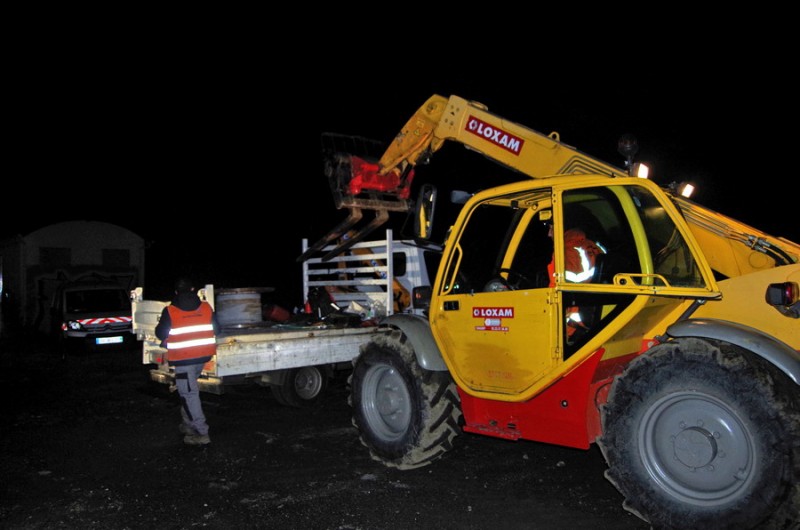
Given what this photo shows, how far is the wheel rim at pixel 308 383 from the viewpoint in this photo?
7.80 metres

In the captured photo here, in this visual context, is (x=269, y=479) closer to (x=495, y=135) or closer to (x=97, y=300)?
(x=495, y=135)

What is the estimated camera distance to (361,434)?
5.52m

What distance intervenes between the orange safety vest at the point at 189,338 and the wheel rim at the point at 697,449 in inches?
162

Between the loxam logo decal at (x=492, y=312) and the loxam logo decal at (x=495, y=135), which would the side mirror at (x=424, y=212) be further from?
the loxam logo decal at (x=495, y=135)

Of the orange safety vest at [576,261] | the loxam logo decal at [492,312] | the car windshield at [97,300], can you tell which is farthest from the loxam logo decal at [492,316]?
the car windshield at [97,300]

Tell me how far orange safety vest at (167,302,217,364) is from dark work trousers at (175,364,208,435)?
0.16 m

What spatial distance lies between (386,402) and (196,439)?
2.15 m

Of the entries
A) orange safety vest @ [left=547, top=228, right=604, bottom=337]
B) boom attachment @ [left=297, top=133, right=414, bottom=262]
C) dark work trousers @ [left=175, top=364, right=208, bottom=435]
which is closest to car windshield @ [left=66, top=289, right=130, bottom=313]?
dark work trousers @ [left=175, top=364, right=208, bottom=435]

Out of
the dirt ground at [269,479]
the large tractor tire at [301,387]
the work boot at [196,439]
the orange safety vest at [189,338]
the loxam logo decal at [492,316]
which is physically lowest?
the dirt ground at [269,479]

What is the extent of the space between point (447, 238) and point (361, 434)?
1.94 meters

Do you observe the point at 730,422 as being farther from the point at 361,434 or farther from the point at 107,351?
the point at 107,351

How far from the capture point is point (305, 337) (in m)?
6.77

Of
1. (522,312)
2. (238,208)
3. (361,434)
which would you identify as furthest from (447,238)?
(238,208)

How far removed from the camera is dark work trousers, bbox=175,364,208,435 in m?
6.18
